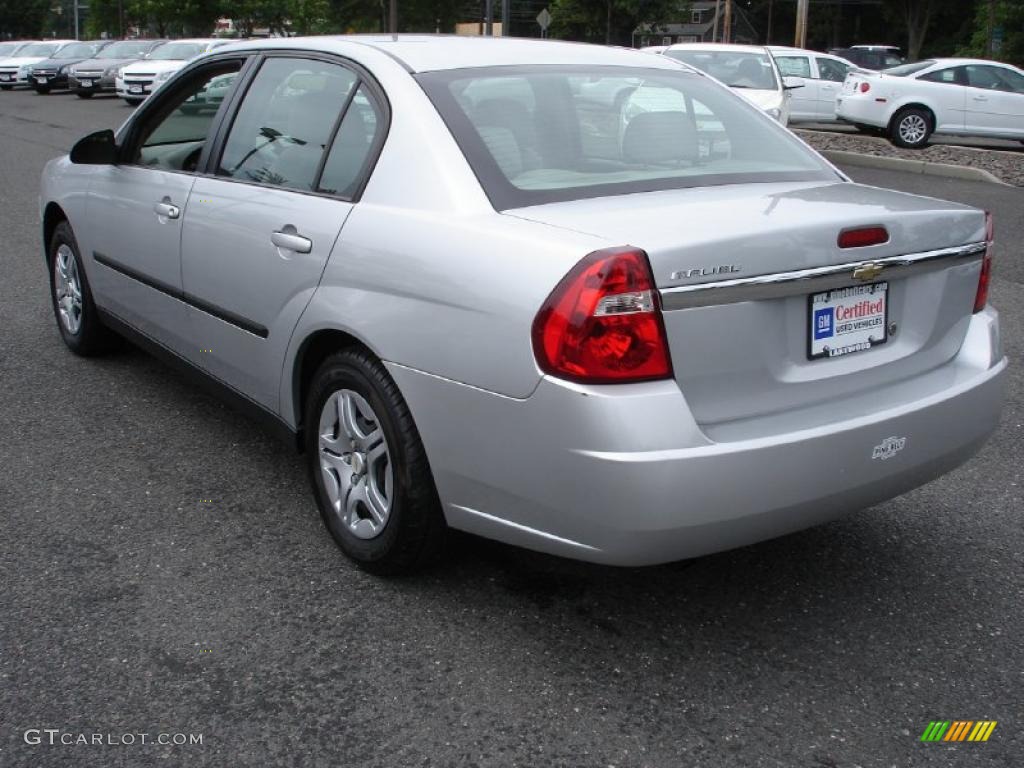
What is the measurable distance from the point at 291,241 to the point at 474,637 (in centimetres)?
138

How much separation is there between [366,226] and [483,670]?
1.32 m

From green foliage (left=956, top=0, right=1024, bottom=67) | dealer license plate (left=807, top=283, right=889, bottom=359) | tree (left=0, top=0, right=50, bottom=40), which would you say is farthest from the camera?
tree (left=0, top=0, right=50, bottom=40)

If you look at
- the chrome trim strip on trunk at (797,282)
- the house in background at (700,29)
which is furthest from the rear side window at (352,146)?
the house in background at (700,29)

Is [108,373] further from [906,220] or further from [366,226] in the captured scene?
[906,220]

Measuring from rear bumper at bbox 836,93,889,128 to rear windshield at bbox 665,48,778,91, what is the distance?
4.03 m

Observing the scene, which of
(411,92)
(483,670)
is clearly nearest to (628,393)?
(483,670)

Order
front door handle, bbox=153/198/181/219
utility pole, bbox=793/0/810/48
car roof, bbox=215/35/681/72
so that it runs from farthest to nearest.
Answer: utility pole, bbox=793/0/810/48 < front door handle, bbox=153/198/181/219 < car roof, bbox=215/35/681/72

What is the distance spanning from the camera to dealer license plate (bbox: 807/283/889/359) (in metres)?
3.04

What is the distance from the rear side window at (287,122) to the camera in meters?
3.89

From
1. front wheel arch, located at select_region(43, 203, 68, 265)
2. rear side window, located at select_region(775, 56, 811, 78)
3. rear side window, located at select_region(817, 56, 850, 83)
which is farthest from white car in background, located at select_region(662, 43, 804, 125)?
front wheel arch, located at select_region(43, 203, 68, 265)

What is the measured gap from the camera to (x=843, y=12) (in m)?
87.6

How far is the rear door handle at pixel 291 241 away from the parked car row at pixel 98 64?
21.3 metres

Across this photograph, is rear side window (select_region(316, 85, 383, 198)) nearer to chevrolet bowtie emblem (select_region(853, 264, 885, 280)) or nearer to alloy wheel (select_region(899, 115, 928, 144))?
chevrolet bowtie emblem (select_region(853, 264, 885, 280))

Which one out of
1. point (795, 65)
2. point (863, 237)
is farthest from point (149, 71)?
point (863, 237)
